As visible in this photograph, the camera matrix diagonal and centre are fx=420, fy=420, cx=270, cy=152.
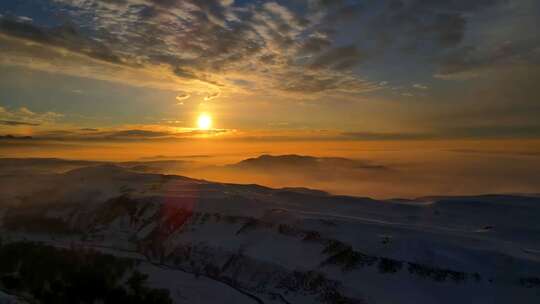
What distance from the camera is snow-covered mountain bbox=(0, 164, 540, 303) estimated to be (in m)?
42.7

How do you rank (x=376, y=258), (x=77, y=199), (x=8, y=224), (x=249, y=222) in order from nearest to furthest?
1. (x=376, y=258)
2. (x=249, y=222)
3. (x=8, y=224)
4. (x=77, y=199)

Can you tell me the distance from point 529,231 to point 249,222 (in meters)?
42.0

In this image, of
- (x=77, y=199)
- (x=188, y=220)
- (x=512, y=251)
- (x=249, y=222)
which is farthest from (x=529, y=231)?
(x=77, y=199)

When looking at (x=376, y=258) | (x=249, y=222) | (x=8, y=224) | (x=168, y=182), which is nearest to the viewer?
(x=376, y=258)

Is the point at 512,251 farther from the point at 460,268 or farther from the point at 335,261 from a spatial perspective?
the point at 335,261

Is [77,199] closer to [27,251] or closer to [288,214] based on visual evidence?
[27,251]

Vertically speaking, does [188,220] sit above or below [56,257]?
above

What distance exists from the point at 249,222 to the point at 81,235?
1110 inches

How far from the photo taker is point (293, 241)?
55531 millimetres

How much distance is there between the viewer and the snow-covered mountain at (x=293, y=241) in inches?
1681

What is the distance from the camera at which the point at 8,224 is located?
7525cm

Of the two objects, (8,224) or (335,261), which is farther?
(8,224)

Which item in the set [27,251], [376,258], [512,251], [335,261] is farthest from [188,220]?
[512,251]

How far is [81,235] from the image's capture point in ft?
223
